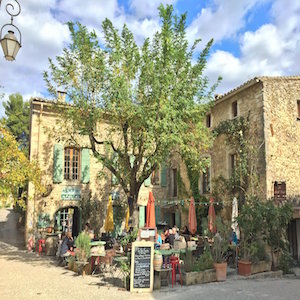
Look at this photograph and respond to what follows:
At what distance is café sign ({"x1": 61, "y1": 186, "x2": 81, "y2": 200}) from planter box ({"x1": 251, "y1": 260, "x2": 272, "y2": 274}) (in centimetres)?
884

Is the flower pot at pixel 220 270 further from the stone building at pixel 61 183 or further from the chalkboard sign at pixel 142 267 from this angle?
the stone building at pixel 61 183

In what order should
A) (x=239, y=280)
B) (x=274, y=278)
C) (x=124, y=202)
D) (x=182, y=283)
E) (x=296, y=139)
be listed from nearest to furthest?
(x=182, y=283) < (x=239, y=280) < (x=274, y=278) < (x=296, y=139) < (x=124, y=202)

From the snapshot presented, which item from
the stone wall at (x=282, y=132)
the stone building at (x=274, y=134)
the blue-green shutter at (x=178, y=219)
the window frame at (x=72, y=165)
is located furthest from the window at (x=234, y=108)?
the window frame at (x=72, y=165)

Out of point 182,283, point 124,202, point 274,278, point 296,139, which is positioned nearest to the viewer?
point 182,283

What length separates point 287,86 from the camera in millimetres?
13008

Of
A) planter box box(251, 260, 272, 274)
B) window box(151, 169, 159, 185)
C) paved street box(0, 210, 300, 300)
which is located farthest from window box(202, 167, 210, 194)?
paved street box(0, 210, 300, 300)

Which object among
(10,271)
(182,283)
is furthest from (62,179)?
(182,283)

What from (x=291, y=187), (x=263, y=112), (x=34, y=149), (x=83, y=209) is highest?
(x=263, y=112)

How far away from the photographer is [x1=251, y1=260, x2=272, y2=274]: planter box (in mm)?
9602

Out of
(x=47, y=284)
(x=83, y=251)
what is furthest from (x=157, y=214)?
(x=47, y=284)

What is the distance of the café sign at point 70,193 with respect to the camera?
15.1m

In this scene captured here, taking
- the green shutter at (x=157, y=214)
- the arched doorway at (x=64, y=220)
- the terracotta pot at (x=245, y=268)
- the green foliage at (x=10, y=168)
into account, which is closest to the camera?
the terracotta pot at (x=245, y=268)

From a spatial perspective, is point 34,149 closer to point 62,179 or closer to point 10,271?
point 62,179

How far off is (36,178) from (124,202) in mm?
5324
